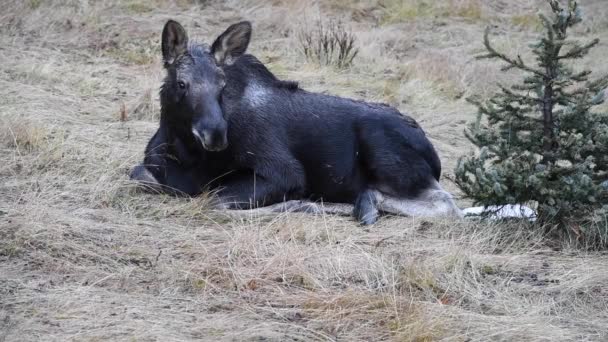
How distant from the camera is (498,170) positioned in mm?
7047

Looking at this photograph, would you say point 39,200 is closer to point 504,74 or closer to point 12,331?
point 12,331

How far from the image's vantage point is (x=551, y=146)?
7.14 meters

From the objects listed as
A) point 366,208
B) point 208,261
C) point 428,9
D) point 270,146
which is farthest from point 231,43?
point 428,9

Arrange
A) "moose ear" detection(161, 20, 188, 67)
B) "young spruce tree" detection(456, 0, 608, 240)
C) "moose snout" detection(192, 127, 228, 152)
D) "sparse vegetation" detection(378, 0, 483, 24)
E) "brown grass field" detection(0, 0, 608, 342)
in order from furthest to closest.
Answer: "sparse vegetation" detection(378, 0, 483, 24) < "moose ear" detection(161, 20, 188, 67) < "moose snout" detection(192, 127, 228, 152) < "young spruce tree" detection(456, 0, 608, 240) < "brown grass field" detection(0, 0, 608, 342)

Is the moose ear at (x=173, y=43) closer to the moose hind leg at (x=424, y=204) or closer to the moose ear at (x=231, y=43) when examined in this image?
the moose ear at (x=231, y=43)

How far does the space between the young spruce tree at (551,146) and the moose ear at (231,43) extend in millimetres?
2131

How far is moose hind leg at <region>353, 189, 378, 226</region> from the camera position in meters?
7.65

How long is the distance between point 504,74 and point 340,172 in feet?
22.3

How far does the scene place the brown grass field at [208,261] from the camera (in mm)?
5223

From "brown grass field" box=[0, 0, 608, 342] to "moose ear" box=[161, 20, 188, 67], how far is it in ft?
3.66

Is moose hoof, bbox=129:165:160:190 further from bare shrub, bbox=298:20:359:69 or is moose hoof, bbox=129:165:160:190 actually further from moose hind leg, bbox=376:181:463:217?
bare shrub, bbox=298:20:359:69

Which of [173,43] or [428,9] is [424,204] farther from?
[428,9]

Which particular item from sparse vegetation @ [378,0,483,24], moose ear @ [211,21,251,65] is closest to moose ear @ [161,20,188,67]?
moose ear @ [211,21,251,65]

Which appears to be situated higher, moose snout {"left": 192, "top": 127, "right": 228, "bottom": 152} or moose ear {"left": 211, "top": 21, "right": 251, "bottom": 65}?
moose ear {"left": 211, "top": 21, "right": 251, "bottom": 65}
